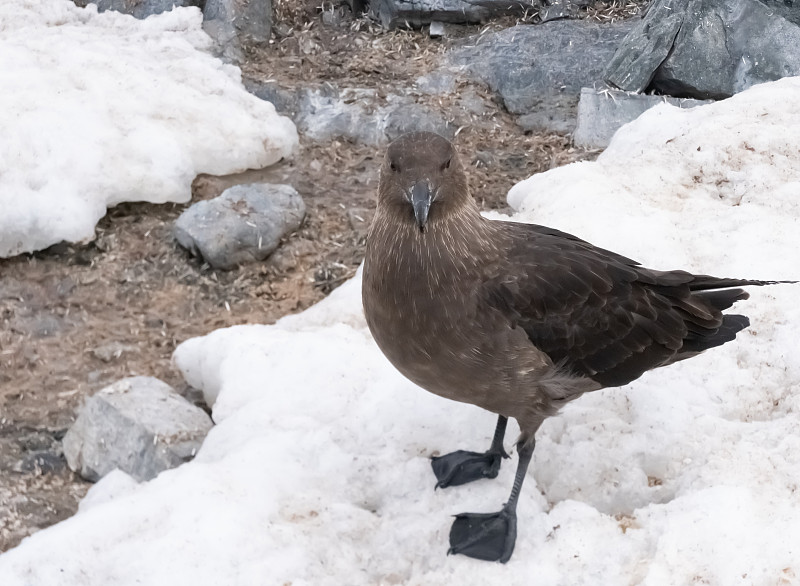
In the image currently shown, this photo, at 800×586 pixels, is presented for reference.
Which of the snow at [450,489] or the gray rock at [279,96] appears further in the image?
the gray rock at [279,96]

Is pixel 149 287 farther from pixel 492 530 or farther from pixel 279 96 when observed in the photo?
pixel 492 530

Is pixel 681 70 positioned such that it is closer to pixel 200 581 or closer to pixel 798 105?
pixel 798 105

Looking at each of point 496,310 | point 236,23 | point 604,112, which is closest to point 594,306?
point 496,310

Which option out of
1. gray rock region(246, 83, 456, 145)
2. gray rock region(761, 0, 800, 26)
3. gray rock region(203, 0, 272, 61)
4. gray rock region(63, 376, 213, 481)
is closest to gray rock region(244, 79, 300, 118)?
gray rock region(246, 83, 456, 145)

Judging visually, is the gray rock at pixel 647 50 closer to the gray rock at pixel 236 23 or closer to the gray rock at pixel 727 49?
the gray rock at pixel 727 49

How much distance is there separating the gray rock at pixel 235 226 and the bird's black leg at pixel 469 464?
2.85 m

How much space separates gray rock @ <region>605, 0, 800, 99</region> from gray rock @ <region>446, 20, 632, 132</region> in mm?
541

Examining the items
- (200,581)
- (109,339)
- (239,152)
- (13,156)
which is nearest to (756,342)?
(200,581)

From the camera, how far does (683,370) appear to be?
3869 millimetres

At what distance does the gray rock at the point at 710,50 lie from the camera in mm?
6684

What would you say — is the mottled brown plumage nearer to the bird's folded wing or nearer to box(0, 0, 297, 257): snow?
the bird's folded wing

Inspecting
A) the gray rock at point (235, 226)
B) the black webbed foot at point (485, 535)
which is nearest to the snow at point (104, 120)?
the gray rock at point (235, 226)

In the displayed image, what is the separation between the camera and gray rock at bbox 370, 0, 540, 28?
845cm

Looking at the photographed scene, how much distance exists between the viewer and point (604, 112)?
6.96m
